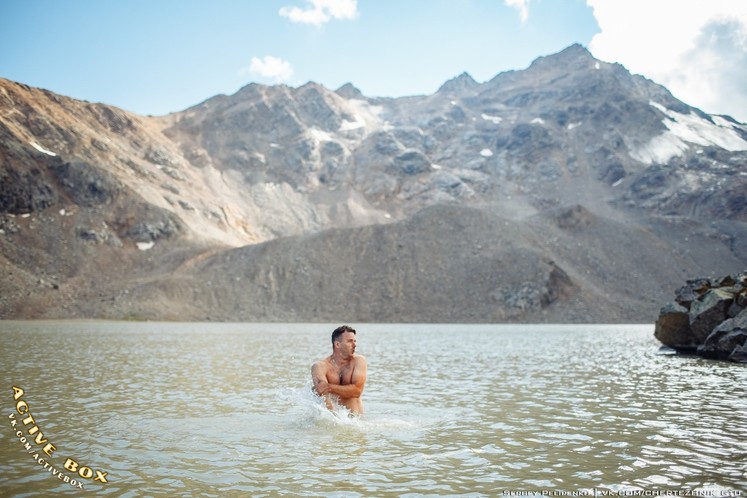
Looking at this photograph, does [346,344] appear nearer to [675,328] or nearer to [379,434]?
[379,434]

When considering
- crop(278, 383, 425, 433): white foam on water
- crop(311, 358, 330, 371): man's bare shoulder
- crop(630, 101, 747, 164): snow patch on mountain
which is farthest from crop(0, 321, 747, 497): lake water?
crop(630, 101, 747, 164): snow patch on mountain

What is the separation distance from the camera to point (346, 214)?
468 ft

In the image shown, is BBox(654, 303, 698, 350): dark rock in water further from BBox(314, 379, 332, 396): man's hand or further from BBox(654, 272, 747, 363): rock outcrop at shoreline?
BBox(314, 379, 332, 396): man's hand

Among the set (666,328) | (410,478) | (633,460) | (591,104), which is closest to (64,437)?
(410,478)

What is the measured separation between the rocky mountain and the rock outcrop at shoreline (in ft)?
154

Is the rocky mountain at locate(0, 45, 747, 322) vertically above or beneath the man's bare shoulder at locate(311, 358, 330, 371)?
above

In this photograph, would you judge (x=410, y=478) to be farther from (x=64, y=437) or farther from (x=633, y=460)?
(x=64, y=437)

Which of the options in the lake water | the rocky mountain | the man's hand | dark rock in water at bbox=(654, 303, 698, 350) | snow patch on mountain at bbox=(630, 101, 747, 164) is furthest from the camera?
snow patch on mountain at bbox=(630, 101, 747, 164)

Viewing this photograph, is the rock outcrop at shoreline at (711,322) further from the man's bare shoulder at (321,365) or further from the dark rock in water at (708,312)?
the man's bare shoulder at (321,365)

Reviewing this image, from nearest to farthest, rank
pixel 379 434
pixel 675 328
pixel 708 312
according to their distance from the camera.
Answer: pixel 379 434, pixel 708 312, pixel 675 328

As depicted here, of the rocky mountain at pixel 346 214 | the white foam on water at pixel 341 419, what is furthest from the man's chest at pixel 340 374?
the rocky mountain at pixel 346 214

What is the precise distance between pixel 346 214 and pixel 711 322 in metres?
113

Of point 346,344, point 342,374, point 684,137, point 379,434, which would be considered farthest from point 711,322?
point 684,137

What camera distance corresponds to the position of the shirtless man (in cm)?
1245
